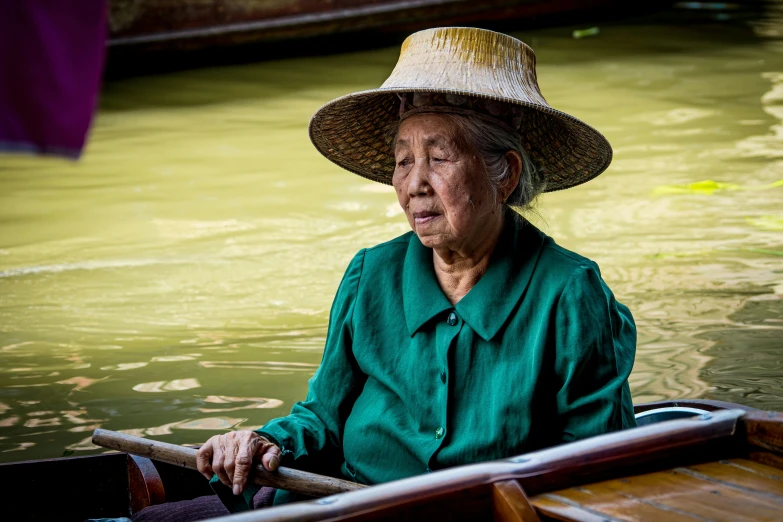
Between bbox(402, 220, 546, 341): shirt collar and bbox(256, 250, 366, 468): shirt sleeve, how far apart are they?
127mm

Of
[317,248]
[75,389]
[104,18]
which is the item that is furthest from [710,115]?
[104,18]

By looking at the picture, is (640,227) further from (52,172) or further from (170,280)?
(52,172)

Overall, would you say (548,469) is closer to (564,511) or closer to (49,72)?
(564,511)

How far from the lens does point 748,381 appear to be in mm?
3791

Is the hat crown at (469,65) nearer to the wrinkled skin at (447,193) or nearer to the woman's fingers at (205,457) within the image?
the wrinkled skin at (447,193)

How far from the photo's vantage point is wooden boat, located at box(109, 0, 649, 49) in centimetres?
998


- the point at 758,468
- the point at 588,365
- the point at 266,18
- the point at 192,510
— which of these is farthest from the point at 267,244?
the point at 266,18

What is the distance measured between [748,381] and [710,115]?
4613 millimetres

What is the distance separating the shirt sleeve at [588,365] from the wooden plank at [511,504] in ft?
1.20

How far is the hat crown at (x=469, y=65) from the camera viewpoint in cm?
197

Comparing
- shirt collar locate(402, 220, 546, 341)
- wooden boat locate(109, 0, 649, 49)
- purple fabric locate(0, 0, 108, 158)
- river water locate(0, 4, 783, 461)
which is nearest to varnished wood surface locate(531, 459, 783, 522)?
shirt collar locate(402, 220, 546, 341)

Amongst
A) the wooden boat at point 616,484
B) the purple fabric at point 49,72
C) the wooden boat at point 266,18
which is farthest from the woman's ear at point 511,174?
the wooden boat at point 266,18

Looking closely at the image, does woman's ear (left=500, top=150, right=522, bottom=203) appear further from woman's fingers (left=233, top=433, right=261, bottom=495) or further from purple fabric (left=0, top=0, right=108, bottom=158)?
purple fabric (left=0, top=0, right=108, bottom=158)

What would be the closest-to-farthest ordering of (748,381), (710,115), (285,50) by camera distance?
(748,381), (710,115), (285,50)
